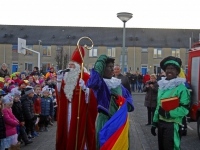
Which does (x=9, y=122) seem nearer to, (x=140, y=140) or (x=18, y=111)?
(x=18, y=111)

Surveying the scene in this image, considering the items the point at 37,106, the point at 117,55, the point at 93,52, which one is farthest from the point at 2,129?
the point at 117,55

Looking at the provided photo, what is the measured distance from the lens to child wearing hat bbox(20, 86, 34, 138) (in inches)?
334

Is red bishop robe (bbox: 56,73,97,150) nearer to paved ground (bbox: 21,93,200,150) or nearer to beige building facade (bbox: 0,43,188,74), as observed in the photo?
paved ground (bbox: 21,93,200,150)

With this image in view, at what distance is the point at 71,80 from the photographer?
622 centimetres

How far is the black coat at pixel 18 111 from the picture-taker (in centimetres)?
790

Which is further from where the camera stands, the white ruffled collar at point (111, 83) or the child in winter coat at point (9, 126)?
the child in winter coat at point (9, 126)

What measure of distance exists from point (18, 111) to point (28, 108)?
Result: 1.89 feet

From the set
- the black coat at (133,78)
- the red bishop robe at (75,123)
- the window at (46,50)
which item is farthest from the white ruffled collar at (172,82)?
the window at (46,50)

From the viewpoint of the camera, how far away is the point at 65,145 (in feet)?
20.4

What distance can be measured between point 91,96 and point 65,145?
3.42 ft

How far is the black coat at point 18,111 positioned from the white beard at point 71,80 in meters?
2.23

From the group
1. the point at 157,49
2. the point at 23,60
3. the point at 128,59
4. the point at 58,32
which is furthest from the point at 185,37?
the point at 23,60

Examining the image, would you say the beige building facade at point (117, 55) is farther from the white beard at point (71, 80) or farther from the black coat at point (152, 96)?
the white beard at point (71, 80)

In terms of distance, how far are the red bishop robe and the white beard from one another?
68mm
